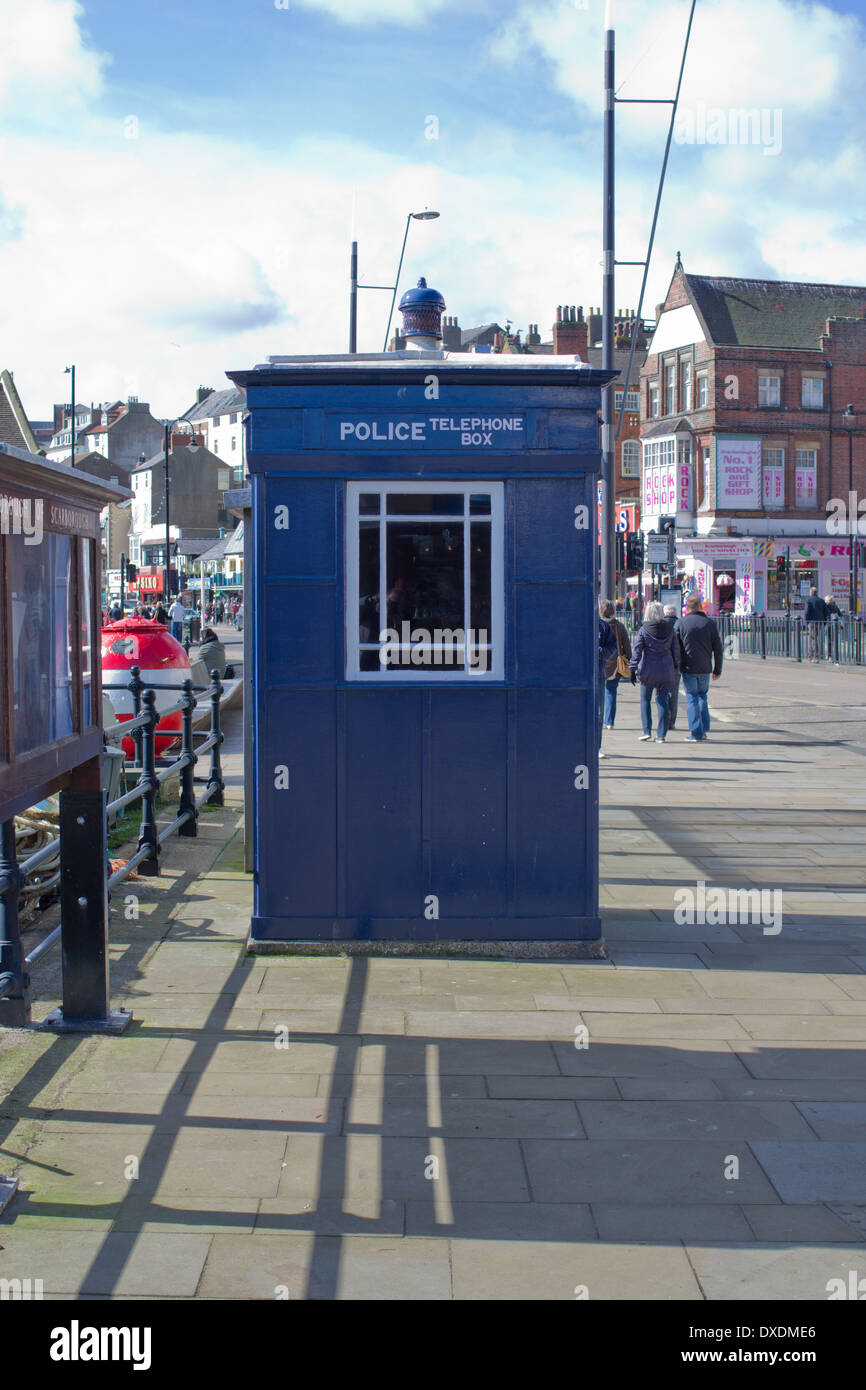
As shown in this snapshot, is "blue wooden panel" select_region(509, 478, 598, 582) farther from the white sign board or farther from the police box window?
the white sign board

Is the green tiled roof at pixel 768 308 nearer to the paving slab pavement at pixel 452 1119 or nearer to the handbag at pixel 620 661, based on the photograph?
the handbag at pixel 620 661

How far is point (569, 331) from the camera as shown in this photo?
62.2 metres

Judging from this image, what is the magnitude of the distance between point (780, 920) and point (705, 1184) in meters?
3.47

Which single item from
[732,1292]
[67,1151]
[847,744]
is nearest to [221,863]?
[67,1151]

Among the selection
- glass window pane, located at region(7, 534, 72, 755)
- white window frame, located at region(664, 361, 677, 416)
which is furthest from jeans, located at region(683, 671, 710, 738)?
white window frame, located at region(664, 361, 677, 416)

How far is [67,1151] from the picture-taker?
4238 millimetres

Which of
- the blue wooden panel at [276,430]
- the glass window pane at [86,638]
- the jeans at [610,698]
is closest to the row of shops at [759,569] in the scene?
the jeans at [610,698]

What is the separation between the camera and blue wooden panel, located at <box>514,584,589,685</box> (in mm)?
6457

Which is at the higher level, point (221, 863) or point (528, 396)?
point (528, 396)

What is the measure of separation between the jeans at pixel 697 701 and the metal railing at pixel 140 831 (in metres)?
6.38

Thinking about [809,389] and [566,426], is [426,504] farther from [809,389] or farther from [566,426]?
[809,389]

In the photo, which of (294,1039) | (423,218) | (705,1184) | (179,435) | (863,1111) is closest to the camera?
(705,1184)

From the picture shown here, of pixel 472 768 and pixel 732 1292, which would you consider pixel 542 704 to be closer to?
pixel 472 768
